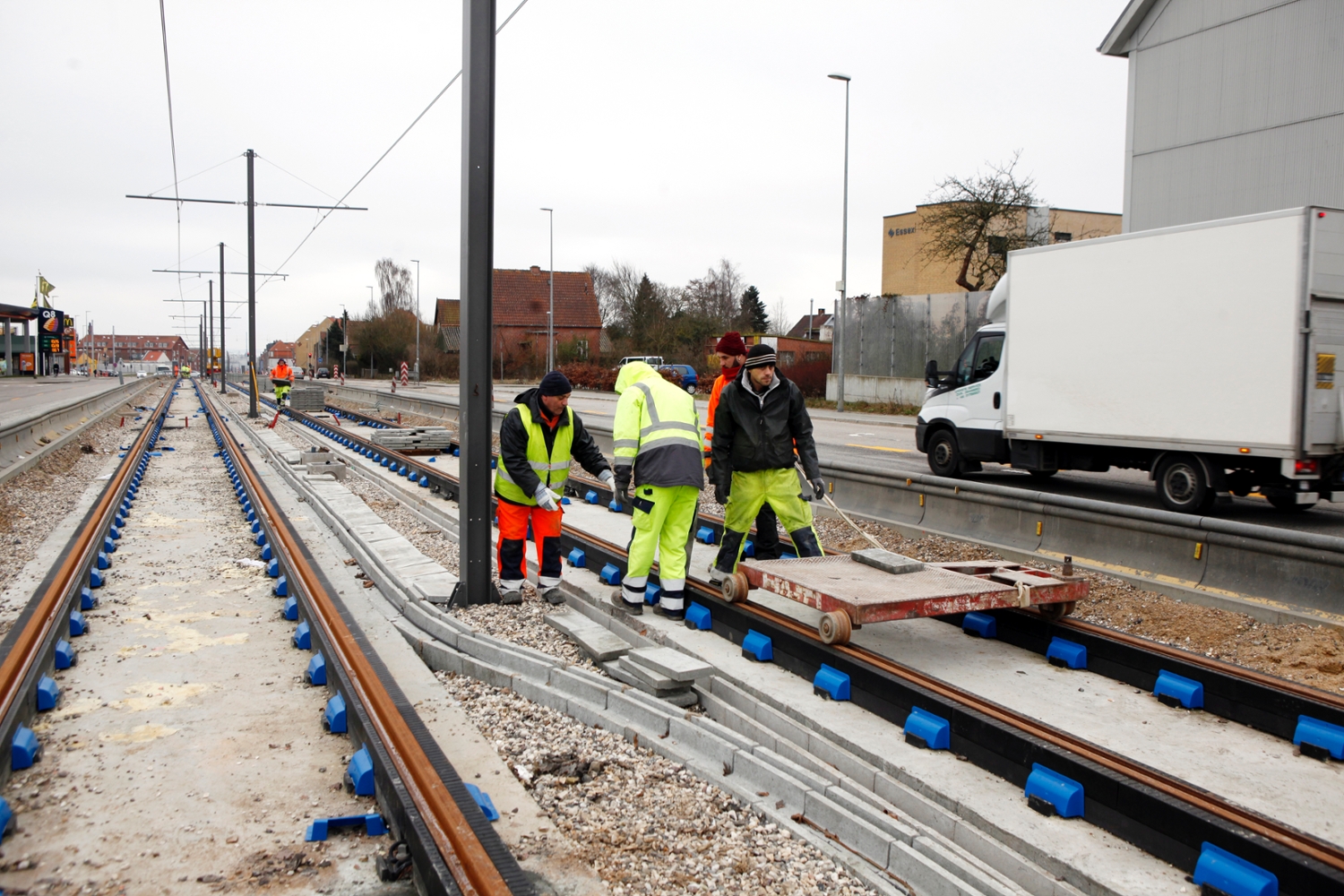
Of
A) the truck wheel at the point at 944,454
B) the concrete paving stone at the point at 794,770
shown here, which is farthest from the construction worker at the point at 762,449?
the truck wheel at the point at 944,454

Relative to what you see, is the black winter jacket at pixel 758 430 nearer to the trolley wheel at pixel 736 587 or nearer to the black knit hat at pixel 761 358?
the black knit hat at pixel 761 358

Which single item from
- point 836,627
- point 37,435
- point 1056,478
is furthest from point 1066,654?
point 37,435

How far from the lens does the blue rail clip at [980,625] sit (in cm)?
642

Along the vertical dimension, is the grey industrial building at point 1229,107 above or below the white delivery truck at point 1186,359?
above

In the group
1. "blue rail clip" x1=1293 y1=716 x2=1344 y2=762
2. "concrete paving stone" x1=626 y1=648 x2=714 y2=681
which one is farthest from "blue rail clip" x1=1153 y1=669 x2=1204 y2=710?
"concrete paving stone" x1=626 y1=648 x2=714 y2=681

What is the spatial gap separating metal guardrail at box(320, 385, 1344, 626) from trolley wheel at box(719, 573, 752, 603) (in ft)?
11.1

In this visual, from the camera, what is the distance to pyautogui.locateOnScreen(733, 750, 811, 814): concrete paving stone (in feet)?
13.2

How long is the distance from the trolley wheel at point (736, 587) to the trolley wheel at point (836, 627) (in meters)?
0.98

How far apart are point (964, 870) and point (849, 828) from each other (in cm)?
49

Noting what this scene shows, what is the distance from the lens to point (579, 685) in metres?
5.27

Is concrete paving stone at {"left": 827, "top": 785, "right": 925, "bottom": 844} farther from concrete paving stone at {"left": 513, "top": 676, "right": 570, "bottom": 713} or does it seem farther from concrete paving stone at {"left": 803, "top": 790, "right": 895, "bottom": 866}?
concrete paving stone at {"left": 513, "top": 676, "right": 570, "bottom": 713}

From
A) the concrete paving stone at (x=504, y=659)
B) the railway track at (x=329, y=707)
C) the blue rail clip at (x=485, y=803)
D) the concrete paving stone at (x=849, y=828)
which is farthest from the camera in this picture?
the concrete paving stone at (x=504, y=659)

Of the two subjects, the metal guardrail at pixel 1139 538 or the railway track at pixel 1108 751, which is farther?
the metal guardrail at pixel 1139 538

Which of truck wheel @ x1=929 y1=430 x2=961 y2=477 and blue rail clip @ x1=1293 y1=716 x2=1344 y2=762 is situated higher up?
truck wheel @ x1=929 y1=430 x2=961 y2=477
